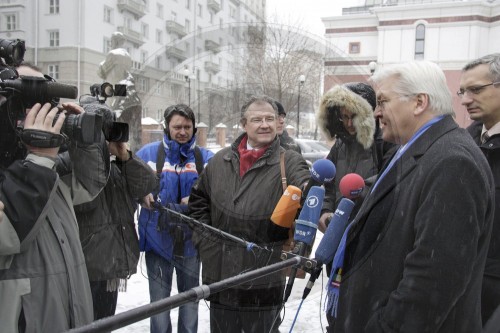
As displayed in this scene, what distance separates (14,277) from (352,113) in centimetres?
171

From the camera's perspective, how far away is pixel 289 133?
2.03 metres

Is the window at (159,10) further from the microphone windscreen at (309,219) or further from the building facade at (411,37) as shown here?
the microphone windscreen at (309,219)

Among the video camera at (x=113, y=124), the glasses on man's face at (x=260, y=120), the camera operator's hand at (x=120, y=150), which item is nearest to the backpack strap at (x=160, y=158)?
the camera operator's hand at (x=120, y=150)

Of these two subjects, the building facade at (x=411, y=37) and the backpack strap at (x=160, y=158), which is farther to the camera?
the backpack strap at (x=160, y=158)

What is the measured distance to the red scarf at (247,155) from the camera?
1.87 metres

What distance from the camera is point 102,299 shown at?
1.55m

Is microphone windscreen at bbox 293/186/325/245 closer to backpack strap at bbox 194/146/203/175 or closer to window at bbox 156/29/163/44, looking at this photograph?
window at bbox 156/29/163/44

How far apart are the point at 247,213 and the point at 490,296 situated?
130 centimetres

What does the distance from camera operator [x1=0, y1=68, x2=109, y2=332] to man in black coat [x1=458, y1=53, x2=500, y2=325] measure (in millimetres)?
1826

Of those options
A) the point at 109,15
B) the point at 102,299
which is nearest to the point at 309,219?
the point at 102,299

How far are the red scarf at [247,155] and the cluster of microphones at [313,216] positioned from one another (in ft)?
0.83

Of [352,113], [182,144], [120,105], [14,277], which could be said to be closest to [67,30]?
[182,144]

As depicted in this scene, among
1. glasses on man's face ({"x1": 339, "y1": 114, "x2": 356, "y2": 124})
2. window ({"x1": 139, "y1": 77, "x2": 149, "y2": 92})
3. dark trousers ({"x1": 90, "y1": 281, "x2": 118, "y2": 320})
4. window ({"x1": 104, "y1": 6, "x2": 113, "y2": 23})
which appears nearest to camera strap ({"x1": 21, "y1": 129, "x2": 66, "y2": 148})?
window ({"x1": 139, "y1": 77, "x2": 149, "y2": 92})

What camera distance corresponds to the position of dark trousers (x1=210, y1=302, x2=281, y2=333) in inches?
56.6
